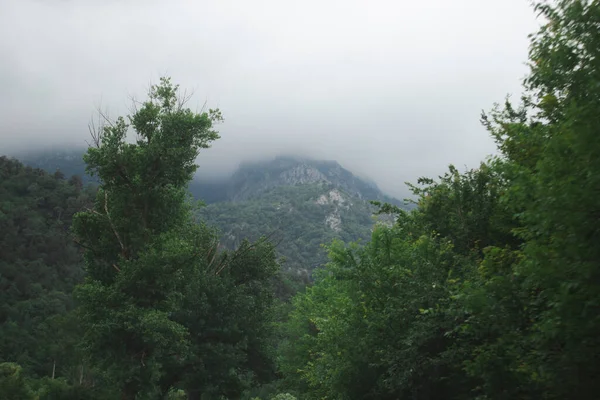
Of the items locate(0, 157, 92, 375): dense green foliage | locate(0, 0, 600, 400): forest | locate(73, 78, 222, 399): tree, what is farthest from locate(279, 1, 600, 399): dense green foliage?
locate(0, 157, 92, 375): dense green foliage

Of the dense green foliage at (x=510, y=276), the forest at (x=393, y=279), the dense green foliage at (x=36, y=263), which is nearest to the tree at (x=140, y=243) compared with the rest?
the forest at (x=393, y=279)

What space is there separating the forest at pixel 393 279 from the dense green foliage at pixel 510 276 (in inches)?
1.5

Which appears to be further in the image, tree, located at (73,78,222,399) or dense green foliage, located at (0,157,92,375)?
dense green foliage, located at (0,157,92,375)

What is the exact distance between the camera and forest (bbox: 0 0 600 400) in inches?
255

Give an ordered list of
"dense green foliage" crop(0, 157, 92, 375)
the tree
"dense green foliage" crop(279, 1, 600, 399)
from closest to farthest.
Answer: "dense green foliage" crop(279, 1, 600, 399)
the tree
"dense green foliage" crop(0, 157, 92, 375)

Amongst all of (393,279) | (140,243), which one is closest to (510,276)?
(393,279)

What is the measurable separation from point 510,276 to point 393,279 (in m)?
6.27

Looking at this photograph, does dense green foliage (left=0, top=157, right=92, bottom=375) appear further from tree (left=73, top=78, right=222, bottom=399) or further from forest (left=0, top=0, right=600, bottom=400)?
tree (left=73, top=78, right=222, bottom=399)

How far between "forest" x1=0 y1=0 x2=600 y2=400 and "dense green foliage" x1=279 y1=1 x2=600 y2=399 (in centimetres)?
4

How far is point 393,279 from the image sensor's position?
14.4 meters

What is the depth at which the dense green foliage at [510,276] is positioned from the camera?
613 centimetres

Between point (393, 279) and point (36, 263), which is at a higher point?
point (36, 263)

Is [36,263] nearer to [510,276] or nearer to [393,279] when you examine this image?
[393,279]

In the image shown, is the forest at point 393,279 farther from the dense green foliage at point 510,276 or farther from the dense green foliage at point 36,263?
the dense green foliage at point 36,263
